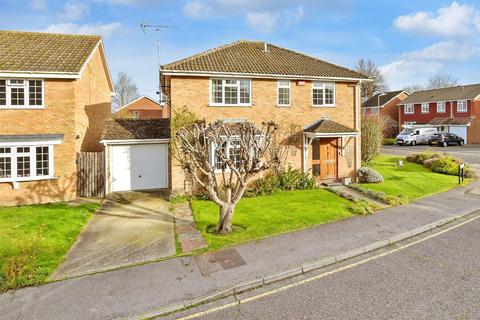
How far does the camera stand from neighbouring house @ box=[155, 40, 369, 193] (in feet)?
46.3

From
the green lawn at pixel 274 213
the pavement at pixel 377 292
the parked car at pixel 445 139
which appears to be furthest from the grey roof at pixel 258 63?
the parked car at pixel 445 139

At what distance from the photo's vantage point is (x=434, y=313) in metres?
5.18

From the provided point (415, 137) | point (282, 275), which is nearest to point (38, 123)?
point (282, 275)

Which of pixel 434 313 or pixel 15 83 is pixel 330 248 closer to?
pixel 434 313

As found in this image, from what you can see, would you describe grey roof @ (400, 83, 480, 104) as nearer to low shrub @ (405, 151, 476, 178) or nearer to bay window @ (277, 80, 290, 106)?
low shrub @ (405, 151, 476, 178)

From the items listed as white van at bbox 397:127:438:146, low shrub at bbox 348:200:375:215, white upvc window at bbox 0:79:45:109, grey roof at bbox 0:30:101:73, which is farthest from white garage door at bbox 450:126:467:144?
white upvc window at bbox 0:79:45:109

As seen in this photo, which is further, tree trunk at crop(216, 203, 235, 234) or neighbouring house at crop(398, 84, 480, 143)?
neighbouring house at crop(398, 84, 480, 143)

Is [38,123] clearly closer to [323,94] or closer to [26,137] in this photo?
[26,137]

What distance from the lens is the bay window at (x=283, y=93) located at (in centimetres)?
1534

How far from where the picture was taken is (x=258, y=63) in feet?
51.5

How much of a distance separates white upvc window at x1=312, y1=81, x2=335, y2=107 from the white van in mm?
27828

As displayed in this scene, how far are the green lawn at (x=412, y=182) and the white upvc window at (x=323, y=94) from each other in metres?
4.56

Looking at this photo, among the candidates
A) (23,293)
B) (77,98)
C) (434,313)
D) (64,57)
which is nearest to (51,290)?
(23,293)

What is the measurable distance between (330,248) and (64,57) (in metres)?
14.7
